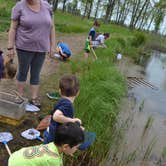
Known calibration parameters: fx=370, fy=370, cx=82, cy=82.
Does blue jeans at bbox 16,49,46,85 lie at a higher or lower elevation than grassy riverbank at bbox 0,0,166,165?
higher

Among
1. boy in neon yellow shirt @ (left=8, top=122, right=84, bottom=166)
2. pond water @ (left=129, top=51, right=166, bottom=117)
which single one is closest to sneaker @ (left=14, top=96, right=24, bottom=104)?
boy in neon yellow shirt @ (left=8, top=122, right=84, bottom=166)

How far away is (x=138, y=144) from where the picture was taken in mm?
6363

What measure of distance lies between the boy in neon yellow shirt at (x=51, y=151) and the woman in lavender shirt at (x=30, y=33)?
2.47 m

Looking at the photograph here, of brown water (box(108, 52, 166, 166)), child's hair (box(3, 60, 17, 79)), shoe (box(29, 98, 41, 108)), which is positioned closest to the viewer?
child's hair (box(3, 60, 17, 79))

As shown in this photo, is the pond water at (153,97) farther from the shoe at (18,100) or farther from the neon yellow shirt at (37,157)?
the neon yellow shirt at (37,157)

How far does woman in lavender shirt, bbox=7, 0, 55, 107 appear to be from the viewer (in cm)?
496

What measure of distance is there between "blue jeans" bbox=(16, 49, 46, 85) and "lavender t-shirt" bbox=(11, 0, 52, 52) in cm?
10

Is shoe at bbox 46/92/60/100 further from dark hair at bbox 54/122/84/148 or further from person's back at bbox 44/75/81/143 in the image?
dark hair at bbox 54/122/84/148

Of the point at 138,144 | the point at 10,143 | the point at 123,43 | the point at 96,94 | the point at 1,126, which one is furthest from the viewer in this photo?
the point at 123,43

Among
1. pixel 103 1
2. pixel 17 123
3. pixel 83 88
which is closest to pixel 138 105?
pixel 83 88

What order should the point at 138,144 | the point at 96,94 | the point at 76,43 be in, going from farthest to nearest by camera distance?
the point at 76,43, the point at 96,94, the point at 138,144

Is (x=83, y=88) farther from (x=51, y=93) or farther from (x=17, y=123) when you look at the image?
(x=17, y=123)

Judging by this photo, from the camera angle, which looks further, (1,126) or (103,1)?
(103,1)

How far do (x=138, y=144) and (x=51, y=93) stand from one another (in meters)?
1.74
